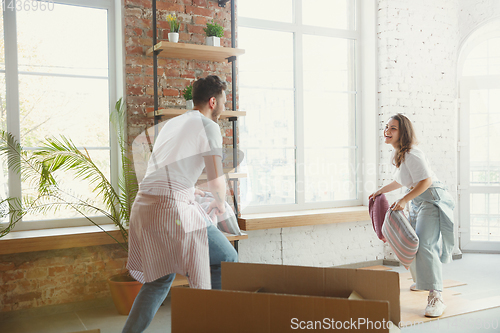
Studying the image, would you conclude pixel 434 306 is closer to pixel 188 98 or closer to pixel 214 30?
pixel 188 98

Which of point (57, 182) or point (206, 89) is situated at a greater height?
point (206, 89)

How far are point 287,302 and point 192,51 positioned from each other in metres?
2.84

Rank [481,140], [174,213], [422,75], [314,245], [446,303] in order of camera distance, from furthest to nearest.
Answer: [481,140]
[422,75]
[314,245]
[446,303]
[174,213]

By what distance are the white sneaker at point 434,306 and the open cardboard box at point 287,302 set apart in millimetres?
2238

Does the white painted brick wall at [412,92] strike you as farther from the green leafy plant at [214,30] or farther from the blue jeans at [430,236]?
the green leafy plant at [214,30]

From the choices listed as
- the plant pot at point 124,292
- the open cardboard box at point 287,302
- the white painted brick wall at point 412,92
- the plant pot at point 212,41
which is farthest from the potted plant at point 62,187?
the open cardboard box at point 287,302

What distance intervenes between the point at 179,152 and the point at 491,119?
14.1 feet

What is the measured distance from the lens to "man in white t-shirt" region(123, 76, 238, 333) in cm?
184

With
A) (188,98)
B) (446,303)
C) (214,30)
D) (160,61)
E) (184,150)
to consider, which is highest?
(214,30)

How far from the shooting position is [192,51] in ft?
10.8

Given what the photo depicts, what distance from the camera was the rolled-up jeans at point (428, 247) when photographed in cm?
288

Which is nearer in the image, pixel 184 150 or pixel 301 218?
pixel 184 150

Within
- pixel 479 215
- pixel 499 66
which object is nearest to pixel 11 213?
pixel 479 215

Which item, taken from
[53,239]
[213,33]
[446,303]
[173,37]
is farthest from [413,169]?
[53,239]
